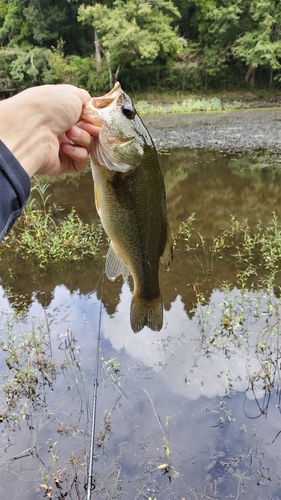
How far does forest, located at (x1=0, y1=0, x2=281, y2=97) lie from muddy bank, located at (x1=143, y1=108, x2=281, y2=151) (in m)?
7.48

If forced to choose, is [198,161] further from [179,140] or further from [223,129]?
[223,129]

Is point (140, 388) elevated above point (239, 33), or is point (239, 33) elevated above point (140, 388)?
point (239, 33)

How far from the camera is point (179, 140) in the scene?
15438mm

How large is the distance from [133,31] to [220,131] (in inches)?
483

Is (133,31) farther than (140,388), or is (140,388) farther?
(133,31)

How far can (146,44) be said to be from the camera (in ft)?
85.0

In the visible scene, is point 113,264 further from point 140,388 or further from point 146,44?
point 146,44

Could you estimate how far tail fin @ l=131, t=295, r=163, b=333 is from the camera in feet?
7.31

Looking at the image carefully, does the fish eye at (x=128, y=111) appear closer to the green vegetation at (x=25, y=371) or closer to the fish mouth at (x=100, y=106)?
the fish mouth at (x=100, y=106)

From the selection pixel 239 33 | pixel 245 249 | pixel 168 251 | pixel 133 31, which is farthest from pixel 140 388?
pixel 239 33

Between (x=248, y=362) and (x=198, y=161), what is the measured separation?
910cm

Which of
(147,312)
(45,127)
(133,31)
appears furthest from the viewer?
(133,31)

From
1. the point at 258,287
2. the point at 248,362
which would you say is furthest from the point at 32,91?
the point at 258,287

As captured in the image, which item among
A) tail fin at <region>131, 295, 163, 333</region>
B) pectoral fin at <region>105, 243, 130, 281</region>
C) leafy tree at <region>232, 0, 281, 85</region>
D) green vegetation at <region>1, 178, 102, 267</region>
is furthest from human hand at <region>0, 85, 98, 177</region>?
leafy tree at <region>232, 0, 281, 85</region>
